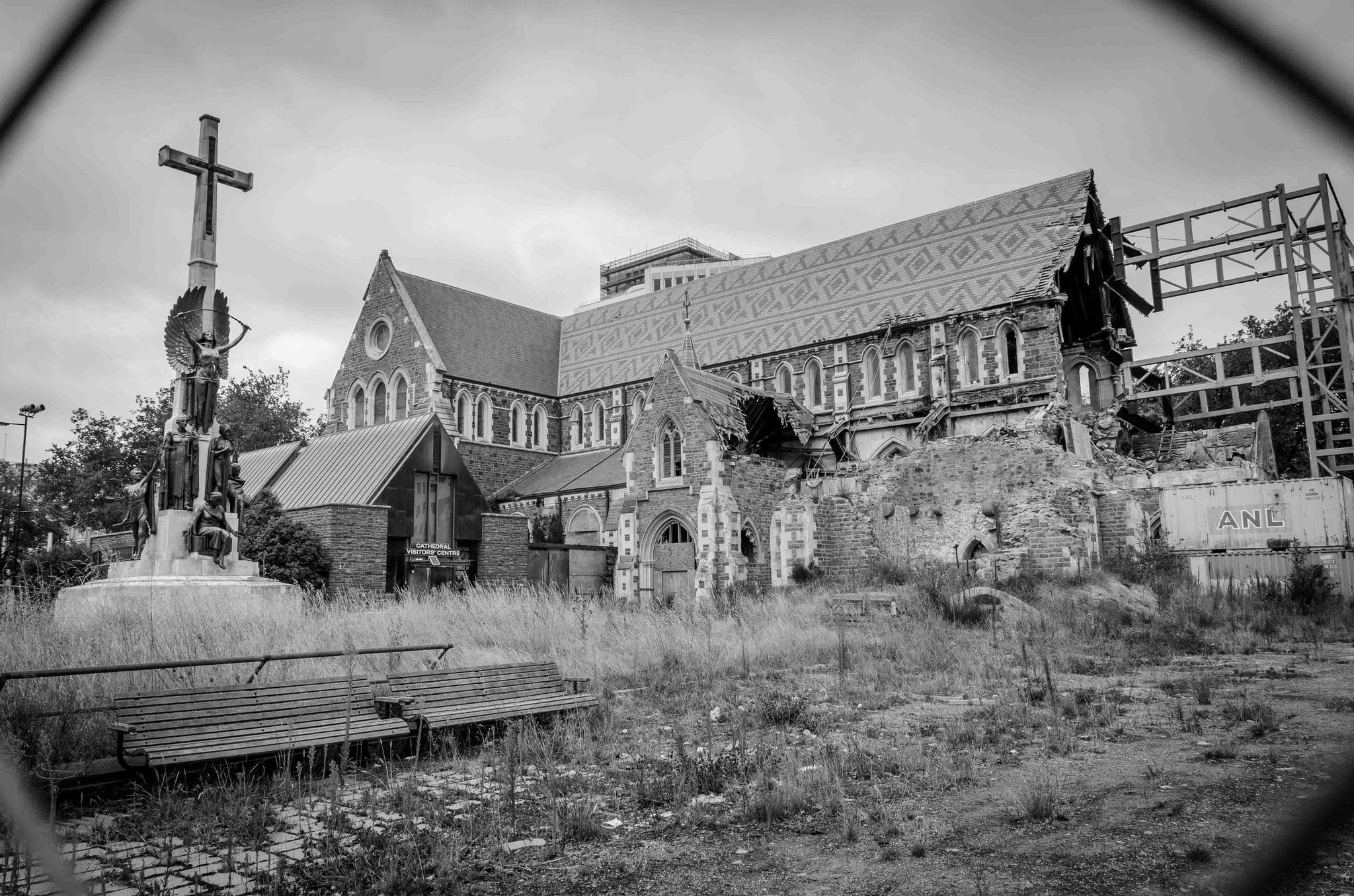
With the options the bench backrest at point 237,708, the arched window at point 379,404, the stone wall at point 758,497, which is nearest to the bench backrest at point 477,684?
the bench backrest at point 237,708

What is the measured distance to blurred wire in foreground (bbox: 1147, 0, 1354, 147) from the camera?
3.19ft

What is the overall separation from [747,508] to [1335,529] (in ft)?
46.7

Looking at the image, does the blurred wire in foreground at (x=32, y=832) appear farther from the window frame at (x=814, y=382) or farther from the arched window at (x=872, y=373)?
the window frame at (x=814, y=382)

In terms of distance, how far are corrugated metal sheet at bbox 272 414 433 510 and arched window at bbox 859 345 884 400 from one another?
1589 cm

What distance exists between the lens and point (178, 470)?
14438mm

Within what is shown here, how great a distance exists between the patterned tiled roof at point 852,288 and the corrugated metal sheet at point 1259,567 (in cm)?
1127

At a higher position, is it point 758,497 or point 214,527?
point 758,497

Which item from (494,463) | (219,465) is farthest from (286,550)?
(494,463)

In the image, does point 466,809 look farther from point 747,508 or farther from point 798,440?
point 798,440

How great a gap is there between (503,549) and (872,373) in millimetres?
15183

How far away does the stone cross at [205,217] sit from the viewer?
14750mm

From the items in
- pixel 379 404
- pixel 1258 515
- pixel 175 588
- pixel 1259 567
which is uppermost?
pixel 379 404

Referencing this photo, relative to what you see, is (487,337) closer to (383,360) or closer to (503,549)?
(383,360)

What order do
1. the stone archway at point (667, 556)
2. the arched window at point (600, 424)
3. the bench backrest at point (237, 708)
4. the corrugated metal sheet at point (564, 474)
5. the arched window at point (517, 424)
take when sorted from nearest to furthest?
the bench backrest at point (237, 708) < the stone archway at point (667, 556) < the corrugated metal sheet at point (564, 474) < the arched window at point (517, 424) < the arched window at point (600, 424)
